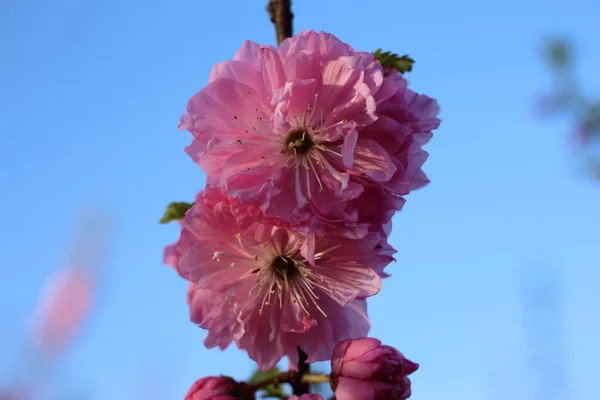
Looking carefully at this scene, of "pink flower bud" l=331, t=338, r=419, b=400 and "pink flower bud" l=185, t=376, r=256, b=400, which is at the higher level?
"pink flower bud" l=331, t=338, r=419, b=400

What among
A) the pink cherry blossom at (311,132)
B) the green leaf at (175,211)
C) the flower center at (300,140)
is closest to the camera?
the pink cherry blossom at (311,132)

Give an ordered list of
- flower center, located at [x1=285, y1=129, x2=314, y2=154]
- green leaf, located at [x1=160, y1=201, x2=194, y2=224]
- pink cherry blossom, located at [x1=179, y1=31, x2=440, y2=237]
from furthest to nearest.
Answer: green leaf, located at [x1=160, y1=201, x2=194, y2=224] < flower center, located at [x1=285, y1=129, x2=314, y2=154] < pink cherry blossom, located at [x1=179, y1=31, x2=440, y2=237]

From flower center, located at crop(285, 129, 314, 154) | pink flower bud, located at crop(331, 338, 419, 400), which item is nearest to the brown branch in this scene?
flower center, located at crop(285, 129, 314, 154)

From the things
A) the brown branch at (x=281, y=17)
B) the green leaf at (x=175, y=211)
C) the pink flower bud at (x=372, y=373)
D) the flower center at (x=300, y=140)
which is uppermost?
the brown branch at (x=281, y=17)

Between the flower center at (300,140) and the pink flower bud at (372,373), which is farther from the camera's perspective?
the flower center at (300,140)

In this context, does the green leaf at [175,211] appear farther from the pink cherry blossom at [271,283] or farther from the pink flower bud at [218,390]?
the pink flower bud at [218,390]

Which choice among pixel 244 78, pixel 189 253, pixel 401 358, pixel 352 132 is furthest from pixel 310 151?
pixel 401 358

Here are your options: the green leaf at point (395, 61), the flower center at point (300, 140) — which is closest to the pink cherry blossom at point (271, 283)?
the flower center at point (300, 140)

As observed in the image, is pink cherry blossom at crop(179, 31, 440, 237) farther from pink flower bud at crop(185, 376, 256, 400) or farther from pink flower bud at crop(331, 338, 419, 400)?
pink flower bud at crop(185, 376, 256, 400)
